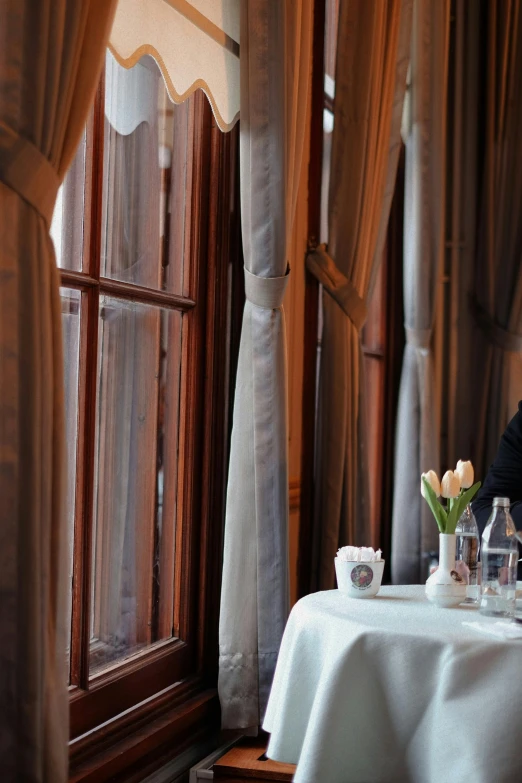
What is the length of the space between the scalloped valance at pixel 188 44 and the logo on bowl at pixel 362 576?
1214 millimetres

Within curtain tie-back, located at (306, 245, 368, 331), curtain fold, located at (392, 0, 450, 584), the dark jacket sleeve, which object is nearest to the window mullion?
curtain tie-back, located at (306, 245, 368, 331)

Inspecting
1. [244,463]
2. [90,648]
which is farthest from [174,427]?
[90,648]

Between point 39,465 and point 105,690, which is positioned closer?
point 39,465

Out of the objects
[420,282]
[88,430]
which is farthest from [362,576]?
[420,282]

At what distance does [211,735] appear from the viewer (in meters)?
2.74

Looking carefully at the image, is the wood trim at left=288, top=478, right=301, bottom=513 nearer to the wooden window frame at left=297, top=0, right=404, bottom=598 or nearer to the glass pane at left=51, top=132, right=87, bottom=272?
the wooden window frame at left=297, top=0, right=404, bottom=598

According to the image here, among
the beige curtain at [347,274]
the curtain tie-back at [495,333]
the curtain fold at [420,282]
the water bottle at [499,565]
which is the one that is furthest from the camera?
the curtain tie-back at [495,333]

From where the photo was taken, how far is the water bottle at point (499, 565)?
2119 mm

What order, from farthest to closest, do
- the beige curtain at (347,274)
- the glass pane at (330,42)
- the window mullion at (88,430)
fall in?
the glass pane at (330,42) → the beige curtain at (347,274) → the window mullion at (88,430)

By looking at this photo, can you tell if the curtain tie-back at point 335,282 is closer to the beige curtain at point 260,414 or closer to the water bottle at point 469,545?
the beige curtain at point 260,414

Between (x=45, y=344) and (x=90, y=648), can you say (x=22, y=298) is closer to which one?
(x=45, y=344)

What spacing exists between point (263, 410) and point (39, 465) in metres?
1.06

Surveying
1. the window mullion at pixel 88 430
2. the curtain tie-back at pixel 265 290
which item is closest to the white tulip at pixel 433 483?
the curtain tie-back at pixel 265 290

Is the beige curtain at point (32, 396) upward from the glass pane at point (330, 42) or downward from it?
downward
